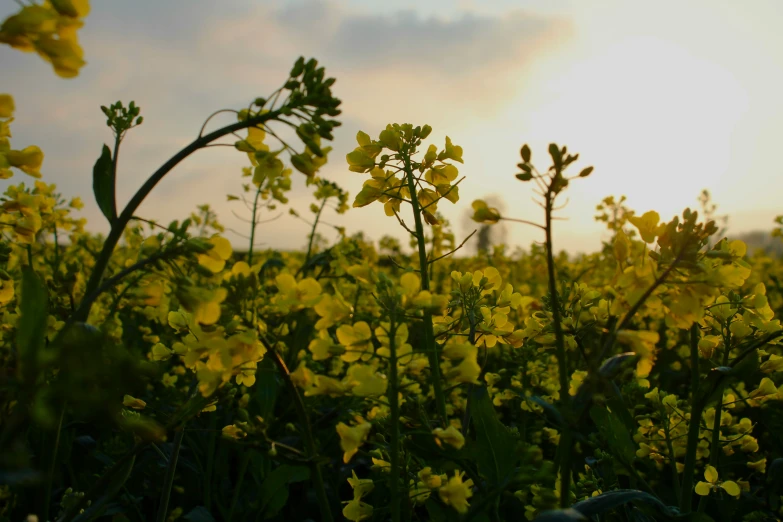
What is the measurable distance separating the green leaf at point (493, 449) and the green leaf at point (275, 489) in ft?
3.19

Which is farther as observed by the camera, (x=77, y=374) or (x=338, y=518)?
(x=338, y=518)

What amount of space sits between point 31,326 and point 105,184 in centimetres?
49

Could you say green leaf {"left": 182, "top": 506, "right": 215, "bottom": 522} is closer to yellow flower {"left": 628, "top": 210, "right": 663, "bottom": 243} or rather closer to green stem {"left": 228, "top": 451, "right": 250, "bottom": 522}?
green stem {"left": 228, "top": 451, "right": 250, "bottom": 522}

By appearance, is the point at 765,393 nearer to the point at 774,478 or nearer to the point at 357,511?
the point at 774,478

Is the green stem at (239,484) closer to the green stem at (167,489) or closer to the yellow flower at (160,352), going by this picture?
the green stem at (167,489)

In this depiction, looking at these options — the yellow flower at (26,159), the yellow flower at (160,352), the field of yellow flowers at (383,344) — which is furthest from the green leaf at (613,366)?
the yellow flower at (26,159)

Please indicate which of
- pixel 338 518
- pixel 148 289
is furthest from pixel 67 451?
pixel 148 289

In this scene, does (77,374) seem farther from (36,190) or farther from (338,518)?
(36,190)

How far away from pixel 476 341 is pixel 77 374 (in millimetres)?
1449

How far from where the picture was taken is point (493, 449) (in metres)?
1.72

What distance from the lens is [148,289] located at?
1.57 meters

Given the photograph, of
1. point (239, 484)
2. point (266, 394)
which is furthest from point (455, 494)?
point (266, 394)

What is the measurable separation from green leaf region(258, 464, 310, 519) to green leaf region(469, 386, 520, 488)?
97 cm

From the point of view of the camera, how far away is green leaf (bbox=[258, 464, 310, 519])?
97.7 inches
